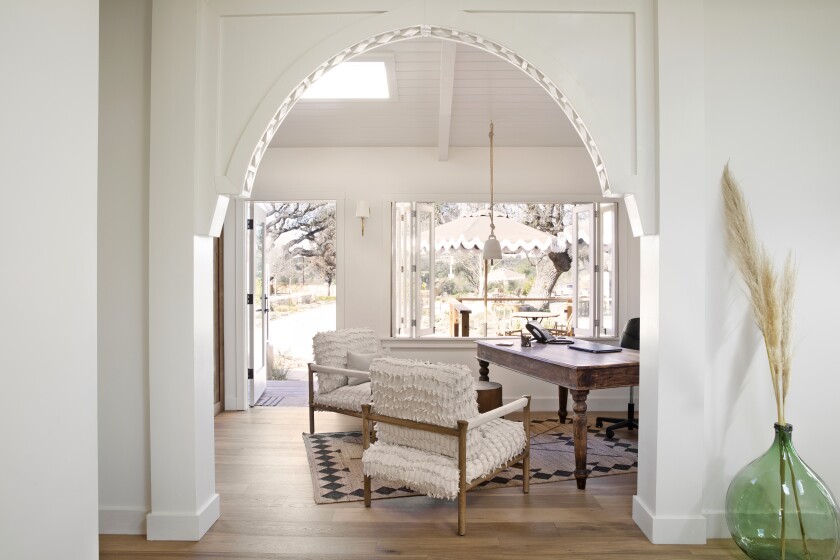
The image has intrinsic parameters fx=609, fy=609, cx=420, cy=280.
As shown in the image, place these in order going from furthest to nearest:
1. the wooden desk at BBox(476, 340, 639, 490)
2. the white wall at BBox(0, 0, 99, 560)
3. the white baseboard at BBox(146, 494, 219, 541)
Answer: the wooden desk at BBox(476, 340, 639, 490) < the white baseboard at BBox(146, 494, 219, 541) < the white wall at BBox(0, 0, 99, 560)

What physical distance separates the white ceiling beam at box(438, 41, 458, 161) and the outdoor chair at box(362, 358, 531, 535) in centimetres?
250

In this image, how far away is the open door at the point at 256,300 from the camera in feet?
20.9

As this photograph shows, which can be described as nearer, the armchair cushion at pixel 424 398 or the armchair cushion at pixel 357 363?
the armchair cushion at pixel 424 398

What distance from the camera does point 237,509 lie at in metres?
3.54

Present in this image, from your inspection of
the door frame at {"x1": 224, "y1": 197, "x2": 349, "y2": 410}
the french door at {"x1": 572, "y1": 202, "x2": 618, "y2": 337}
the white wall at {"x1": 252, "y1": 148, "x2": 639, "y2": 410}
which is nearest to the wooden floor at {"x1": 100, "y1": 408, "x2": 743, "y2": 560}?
the door frame at {"x1": 224, "y1": 197, "x2": 349, "y2": 410}

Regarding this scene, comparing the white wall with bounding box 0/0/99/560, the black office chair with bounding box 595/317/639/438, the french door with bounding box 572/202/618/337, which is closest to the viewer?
the white wall with bounding box 0/0/99/560

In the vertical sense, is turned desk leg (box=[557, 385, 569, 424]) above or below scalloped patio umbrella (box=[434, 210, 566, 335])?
below

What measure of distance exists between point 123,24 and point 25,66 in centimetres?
164

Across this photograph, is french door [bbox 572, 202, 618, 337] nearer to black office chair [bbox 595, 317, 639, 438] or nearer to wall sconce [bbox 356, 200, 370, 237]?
black office chair [bbox 595, 317, 639, 438]

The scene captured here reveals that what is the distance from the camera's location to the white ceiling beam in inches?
183

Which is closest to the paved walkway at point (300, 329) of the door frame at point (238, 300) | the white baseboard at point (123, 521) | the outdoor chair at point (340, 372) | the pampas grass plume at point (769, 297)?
the door frame at point (238, 300)

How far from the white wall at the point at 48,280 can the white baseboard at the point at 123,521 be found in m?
1.16

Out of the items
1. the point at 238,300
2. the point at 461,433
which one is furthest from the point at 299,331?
the point at 461,433

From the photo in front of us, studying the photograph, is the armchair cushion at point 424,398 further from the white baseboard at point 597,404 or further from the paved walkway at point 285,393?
the paved walkway at point 285,393
